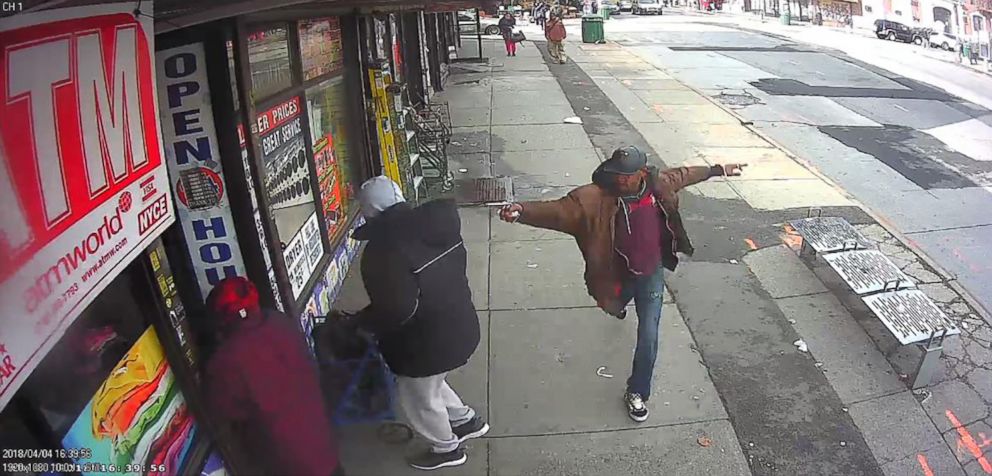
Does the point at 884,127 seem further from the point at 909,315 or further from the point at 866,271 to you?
the point at 909,315

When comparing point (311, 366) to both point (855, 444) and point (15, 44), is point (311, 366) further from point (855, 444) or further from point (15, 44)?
point (855, 444)

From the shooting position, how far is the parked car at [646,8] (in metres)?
50.0

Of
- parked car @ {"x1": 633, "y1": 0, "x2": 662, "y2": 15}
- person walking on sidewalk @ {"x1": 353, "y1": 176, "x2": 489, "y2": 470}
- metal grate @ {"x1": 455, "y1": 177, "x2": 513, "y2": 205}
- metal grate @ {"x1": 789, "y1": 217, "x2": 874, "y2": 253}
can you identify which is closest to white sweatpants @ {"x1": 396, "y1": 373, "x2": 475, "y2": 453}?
person walking on sidewalk @ {"x1": 353, "y1": 176, "x2": 489, "y2": 470}

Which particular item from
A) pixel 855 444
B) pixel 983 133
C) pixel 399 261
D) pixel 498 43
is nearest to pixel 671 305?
pixel 855 444

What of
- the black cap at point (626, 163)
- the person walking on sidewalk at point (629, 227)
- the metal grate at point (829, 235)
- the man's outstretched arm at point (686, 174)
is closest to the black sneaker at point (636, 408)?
the person walking on sidewalk at point (629, 227)

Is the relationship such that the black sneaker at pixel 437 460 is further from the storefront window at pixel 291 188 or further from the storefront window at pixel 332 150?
the storefront window at pixel 332 150

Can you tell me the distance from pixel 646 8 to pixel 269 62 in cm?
4939

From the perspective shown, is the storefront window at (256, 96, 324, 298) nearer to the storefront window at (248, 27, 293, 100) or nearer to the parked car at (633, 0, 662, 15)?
the storefront window at (248, 27, 293, 100)

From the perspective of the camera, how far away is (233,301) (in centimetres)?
290

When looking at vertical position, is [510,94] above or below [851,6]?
below

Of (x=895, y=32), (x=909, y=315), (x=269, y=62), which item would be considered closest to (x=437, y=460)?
(x=269, y=62)

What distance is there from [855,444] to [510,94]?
12.4 m

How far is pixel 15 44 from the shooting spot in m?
1.79

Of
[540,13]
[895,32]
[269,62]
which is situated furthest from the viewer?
[540,13]
